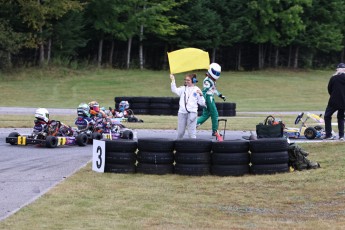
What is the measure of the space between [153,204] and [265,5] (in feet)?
177

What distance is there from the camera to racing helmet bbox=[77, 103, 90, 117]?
55.6 feet

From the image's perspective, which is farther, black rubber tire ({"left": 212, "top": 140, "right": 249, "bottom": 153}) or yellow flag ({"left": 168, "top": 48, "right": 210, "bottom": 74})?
yellow flag ({"left": 168, "top": 48, "right": 210, "bottom": 74})

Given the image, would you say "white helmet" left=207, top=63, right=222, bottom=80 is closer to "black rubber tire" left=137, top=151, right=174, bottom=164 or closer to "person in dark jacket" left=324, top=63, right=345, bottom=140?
"person in dark jacket" left=324, top=63, right=345, bottom=140

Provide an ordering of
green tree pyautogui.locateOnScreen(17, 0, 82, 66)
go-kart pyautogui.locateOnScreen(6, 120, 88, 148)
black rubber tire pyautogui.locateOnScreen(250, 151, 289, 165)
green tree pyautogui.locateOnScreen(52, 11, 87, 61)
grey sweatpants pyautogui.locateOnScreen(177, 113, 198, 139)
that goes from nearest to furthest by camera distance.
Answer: black rubber tire pyautogui.locateOnScreen(250, 151, 289, 165) < grey sweatpants pyautogui.locateOnScreen(177, 113, 198, 139) < go-kart pyautogui.locateOnScreen(6, 120, 88, 148) < green tree pyautogui.locateOnScreen(17, 0, 82, 66) < green tree pyautogui.locateOnScreen(52, 11, 87, 61)

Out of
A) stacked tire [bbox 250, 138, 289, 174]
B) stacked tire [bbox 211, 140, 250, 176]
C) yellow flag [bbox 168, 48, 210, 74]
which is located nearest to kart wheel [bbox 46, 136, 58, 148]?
yellow flag [bbox 168, 48, 210, 74]

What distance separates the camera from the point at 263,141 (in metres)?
11.9

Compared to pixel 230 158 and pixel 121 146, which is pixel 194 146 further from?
pixel 121 146

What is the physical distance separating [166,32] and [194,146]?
4452 cm

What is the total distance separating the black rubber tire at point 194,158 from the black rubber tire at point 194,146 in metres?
0.07

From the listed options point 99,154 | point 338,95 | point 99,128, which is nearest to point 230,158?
point 99,154

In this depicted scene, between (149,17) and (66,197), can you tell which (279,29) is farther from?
(66,197)

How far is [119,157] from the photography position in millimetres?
12148

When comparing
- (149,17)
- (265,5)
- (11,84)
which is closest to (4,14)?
(11,84)

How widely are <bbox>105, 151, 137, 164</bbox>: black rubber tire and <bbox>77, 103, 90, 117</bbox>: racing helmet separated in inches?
196
